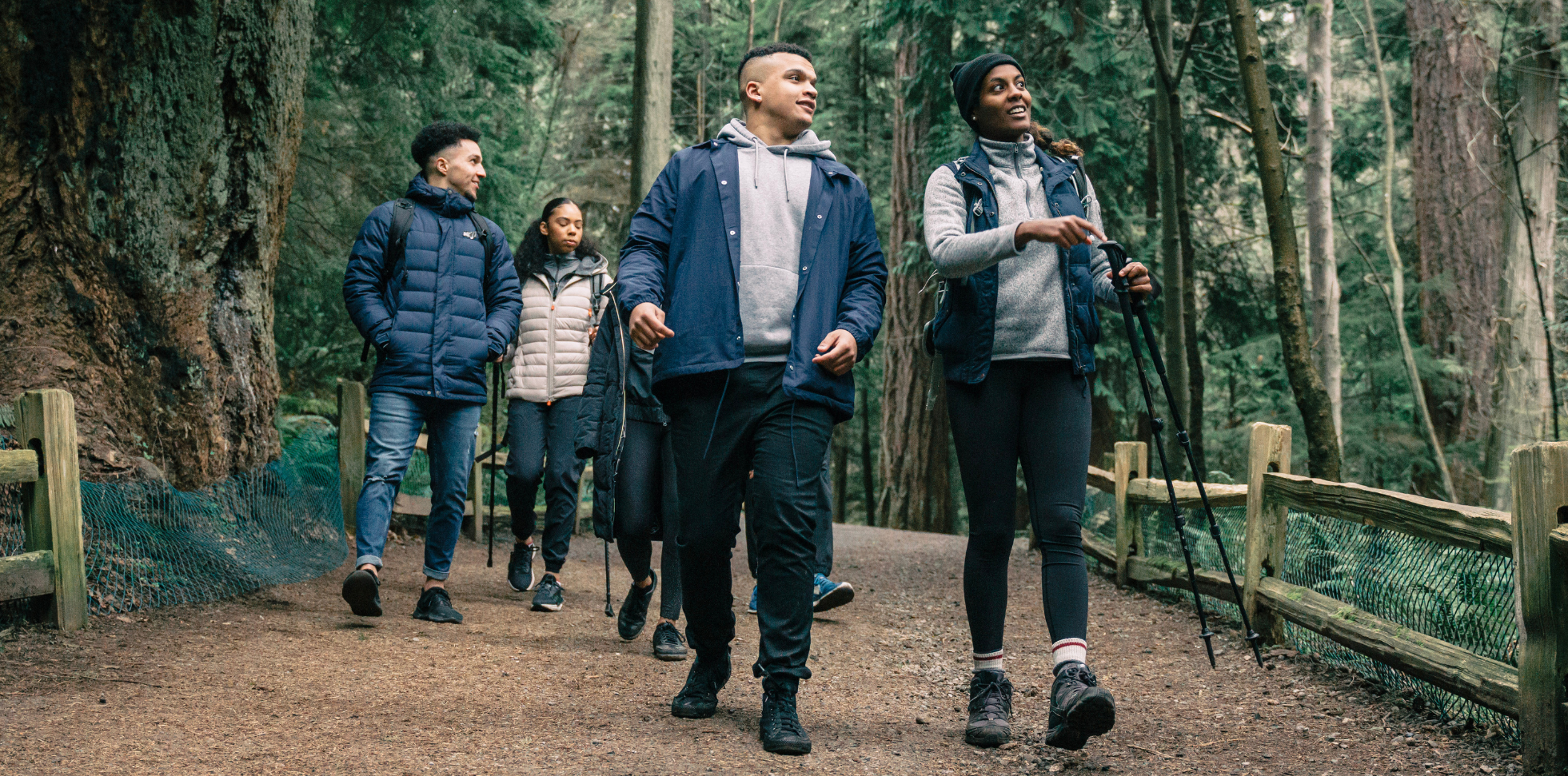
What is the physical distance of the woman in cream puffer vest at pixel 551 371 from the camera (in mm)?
6414

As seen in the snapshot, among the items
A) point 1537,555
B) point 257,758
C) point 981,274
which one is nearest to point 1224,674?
point 1537,555

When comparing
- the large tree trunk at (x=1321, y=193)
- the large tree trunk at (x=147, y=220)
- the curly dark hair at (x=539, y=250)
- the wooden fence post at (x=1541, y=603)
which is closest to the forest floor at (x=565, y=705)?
the wooden fence post at (x=1541, y=603)

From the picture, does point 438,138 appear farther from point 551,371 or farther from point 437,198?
point 551,371

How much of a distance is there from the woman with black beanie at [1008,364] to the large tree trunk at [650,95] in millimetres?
6151

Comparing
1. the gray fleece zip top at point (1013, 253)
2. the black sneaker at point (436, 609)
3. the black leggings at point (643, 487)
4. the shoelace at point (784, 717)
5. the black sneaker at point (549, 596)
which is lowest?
the black sneaker at point (549, 596)

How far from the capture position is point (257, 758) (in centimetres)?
334

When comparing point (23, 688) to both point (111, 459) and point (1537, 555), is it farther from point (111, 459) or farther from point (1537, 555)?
point (1537, 555)

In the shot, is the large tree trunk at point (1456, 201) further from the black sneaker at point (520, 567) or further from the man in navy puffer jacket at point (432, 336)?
the man in navy puffer jacket at point (432, 336)

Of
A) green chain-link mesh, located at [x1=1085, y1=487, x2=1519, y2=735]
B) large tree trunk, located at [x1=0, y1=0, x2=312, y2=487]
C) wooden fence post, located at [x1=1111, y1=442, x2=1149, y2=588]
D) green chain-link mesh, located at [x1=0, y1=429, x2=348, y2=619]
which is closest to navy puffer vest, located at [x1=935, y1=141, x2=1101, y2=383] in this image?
green chain-link mesh, located at [x1=1085, y1=487, x2=1519, y2=735]

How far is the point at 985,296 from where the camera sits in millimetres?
3697

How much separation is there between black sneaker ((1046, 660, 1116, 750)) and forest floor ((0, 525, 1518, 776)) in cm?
13

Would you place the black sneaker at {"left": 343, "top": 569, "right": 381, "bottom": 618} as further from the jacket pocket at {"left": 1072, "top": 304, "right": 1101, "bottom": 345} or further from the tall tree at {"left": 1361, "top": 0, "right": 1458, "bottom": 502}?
the tall tree at {"left": 1361, "top": 0, "right": 1458, "bottom": 502}

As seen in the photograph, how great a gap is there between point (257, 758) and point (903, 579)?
6.38 meters

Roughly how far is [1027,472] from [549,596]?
141 inches
